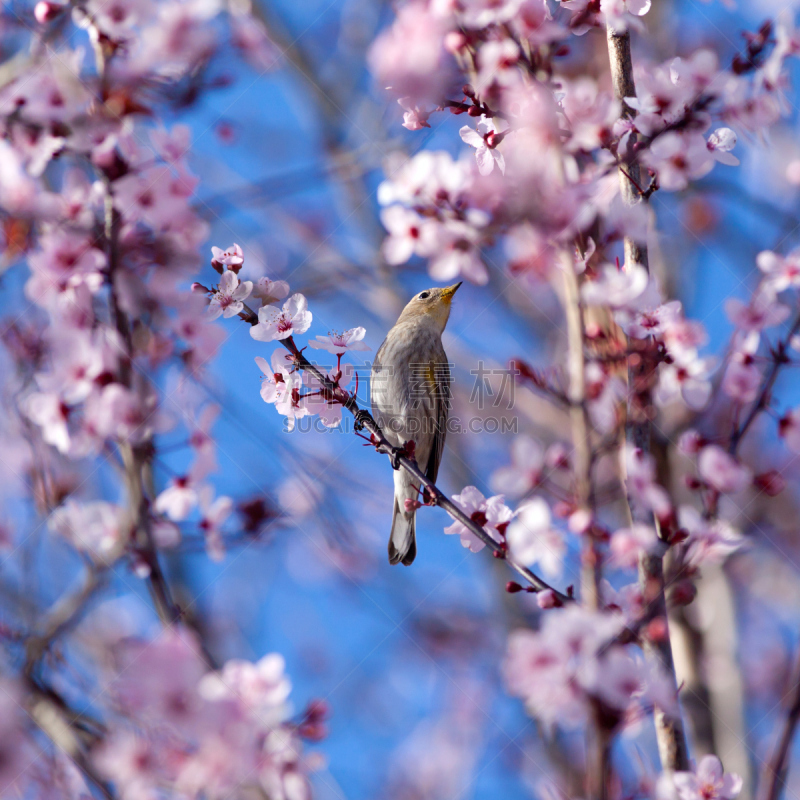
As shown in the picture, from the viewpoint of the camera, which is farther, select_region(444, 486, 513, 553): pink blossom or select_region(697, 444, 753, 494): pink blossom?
select_region(444, 486, 513, 553): pink blossom

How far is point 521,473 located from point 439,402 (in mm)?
2014

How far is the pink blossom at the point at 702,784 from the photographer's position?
6.70 ft

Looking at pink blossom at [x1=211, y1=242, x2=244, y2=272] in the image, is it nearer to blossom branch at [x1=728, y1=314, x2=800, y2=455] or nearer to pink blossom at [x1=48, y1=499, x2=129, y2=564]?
pink blossom at [x1=48, y1=499, x2=129, y2=564]

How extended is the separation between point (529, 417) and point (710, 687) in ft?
8.62

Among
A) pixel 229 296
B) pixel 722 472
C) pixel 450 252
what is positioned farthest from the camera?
pixel 450 252

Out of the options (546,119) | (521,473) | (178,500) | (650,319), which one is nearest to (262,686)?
(178,500)

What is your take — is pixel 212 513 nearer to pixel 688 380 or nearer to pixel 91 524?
pixel 91 524

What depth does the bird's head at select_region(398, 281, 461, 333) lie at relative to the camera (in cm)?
489

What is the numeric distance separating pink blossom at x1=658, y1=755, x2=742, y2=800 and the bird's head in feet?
10.5

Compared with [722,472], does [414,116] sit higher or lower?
higher

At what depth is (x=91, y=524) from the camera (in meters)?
2.80

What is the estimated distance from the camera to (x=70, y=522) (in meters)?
2.83

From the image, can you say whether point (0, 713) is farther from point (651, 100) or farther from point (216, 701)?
point (651, 100)

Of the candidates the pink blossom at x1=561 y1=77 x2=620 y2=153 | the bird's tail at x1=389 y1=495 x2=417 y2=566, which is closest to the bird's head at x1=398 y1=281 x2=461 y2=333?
the bird's tail at x1=389 y1=495 x2=417 y2=566
